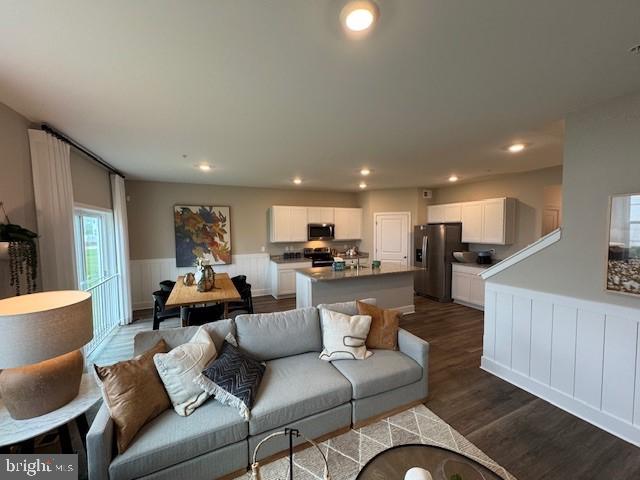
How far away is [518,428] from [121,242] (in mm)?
5880


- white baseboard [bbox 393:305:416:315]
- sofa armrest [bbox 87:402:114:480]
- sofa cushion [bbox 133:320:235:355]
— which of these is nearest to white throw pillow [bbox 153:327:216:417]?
sofa cushion [bbox 133:320:235:355]

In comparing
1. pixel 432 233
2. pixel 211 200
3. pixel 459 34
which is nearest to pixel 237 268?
pixel 211 200

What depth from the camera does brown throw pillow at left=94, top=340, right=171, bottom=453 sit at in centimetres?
154

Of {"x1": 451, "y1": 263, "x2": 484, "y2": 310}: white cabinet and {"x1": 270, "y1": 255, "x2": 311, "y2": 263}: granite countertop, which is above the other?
{"x1": 270, "y1": 255, "x2": 311, "y2": 263}: granite countertop

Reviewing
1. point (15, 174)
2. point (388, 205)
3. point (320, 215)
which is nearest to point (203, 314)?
point (15, 174)

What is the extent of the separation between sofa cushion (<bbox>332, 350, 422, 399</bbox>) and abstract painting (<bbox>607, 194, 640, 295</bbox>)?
171cm

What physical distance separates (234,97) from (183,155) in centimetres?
196

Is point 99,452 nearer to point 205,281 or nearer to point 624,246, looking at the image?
point 205,281

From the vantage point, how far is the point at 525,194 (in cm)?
493

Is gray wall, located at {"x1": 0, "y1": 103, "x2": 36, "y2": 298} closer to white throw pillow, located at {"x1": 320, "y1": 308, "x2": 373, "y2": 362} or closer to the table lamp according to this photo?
the table lamp

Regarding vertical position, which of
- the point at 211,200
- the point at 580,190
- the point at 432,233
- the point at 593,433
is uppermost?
the point at 211,200

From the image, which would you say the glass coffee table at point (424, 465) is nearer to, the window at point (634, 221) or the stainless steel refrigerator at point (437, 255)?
the window at point (634, 221)

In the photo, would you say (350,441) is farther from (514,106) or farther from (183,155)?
(183,155)

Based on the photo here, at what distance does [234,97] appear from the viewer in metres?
2.04
